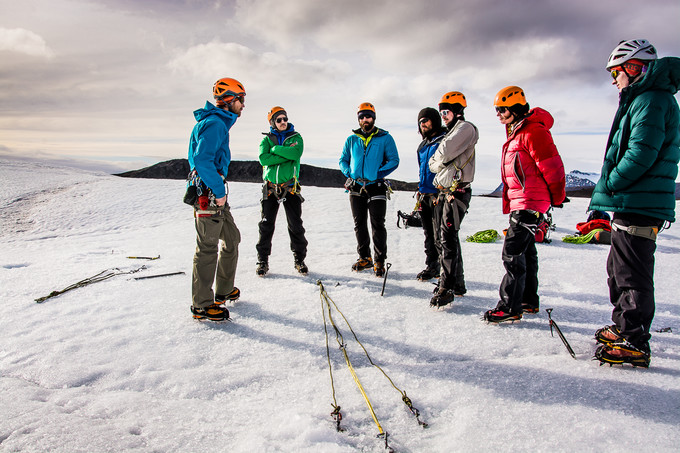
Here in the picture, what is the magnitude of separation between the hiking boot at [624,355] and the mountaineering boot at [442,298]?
1.44 metres

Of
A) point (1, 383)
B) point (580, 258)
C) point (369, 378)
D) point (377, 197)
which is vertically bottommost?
point (1, 383)

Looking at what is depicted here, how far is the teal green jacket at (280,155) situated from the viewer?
5.00 m

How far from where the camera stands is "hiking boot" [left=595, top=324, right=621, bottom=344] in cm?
298

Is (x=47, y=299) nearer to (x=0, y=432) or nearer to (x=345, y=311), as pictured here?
(x=0, y=432)

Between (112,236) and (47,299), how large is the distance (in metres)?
4.75

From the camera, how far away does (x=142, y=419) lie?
7.40 feet

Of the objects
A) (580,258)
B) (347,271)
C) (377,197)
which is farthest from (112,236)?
(580,258)

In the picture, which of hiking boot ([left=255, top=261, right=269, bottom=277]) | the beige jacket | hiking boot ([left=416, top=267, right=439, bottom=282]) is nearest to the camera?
the beige jacket

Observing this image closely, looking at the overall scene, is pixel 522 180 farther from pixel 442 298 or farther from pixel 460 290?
pixel 460 290

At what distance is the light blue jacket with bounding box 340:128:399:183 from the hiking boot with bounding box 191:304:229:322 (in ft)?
8.25

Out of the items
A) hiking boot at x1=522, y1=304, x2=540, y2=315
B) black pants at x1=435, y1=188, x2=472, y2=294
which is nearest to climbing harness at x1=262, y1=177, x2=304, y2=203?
black pants at x1=435, y1=188, x2=472, y2=294

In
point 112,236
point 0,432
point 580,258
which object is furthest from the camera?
point 112,236

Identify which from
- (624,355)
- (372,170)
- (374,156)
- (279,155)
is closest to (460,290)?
(624,355)

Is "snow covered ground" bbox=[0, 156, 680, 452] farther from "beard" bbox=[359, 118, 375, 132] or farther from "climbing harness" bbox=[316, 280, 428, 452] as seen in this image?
"beard" bbox=[359, 118, 375, 132]
